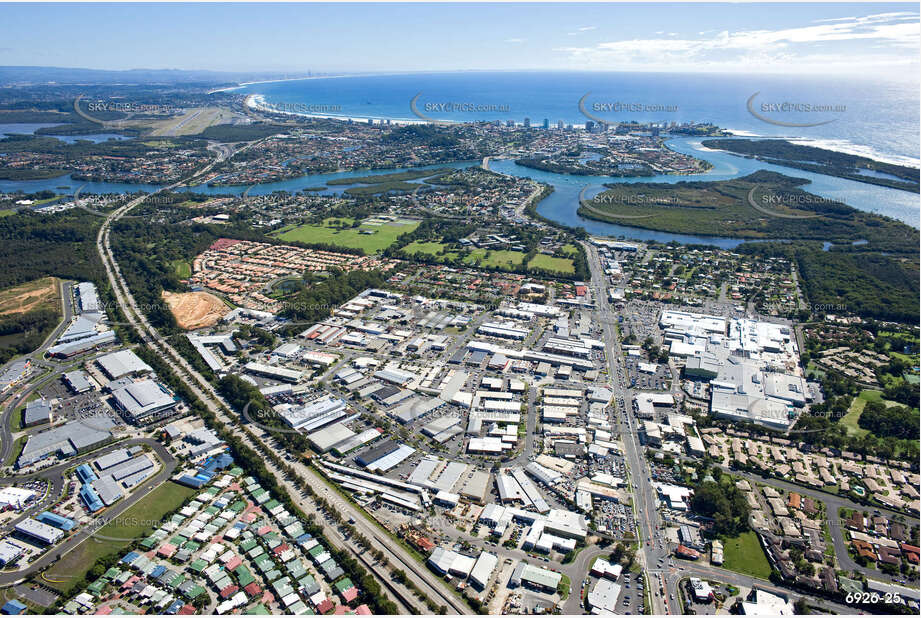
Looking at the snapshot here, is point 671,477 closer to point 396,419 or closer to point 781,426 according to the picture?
point 781,426

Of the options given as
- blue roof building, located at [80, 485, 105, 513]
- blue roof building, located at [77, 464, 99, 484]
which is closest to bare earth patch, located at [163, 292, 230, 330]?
blue roof building, located at [77, 464, 99, 484]

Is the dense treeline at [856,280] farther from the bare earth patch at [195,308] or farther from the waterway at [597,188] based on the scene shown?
the bare earth patch at [195,308]

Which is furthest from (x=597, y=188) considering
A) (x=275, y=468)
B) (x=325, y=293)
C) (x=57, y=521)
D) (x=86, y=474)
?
(x=57, y=521)

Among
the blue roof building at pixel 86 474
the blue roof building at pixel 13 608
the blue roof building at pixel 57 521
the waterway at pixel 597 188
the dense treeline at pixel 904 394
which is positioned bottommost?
the waterway at pixel 597 188

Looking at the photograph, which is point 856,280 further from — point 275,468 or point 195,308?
point 195,308

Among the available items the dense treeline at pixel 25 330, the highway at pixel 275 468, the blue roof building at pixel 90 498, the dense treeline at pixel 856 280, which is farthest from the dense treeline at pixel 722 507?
the dense treeline at pixel 25 330

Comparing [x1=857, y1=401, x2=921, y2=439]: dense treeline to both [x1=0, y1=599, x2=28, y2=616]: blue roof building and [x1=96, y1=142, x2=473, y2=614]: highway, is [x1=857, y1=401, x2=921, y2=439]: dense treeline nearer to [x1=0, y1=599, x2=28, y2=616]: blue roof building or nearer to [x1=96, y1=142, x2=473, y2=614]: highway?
[x1=96, y1=142, x2=473, y2=614]: highway
